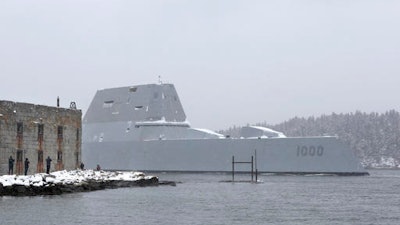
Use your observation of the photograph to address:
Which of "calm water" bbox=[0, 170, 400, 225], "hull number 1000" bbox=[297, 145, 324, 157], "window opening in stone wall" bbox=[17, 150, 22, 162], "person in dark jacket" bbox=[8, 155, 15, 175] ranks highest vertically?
"hull number 1000" bbox=[297, 145, 324, 157]

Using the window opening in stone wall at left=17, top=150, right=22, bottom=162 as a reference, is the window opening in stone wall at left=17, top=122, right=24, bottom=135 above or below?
above

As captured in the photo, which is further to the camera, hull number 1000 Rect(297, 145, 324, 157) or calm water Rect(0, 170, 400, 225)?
hull number 1000 Rect(297, 145, 324, 157)

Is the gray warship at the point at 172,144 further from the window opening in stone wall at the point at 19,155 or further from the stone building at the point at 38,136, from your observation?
the window opening in stone wall at the point at 19,155

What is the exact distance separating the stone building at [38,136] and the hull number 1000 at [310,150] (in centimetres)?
2095

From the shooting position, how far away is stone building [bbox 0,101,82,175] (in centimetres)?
3216

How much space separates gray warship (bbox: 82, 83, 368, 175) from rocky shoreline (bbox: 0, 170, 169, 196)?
58.7 feet

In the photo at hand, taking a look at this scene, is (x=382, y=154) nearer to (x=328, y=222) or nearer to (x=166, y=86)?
(x=166, y=86)

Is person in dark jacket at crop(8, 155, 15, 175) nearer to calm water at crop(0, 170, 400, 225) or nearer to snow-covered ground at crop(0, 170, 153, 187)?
snow-covered ground at crop(0, 170, 153, 187)

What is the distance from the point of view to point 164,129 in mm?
62125

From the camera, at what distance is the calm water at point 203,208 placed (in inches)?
821

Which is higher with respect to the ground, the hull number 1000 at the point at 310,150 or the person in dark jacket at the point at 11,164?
the hull number 1000 at the point at 310,150

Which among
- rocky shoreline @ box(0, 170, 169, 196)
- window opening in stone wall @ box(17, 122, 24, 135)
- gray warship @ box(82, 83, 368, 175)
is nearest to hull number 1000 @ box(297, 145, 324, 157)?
gray warship @ box(82, 83, 368, 175)

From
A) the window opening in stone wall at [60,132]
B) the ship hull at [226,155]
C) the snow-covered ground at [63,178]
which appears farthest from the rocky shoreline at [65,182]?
the ship hull at [226,155]

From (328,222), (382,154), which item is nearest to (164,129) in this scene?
(328,222)
